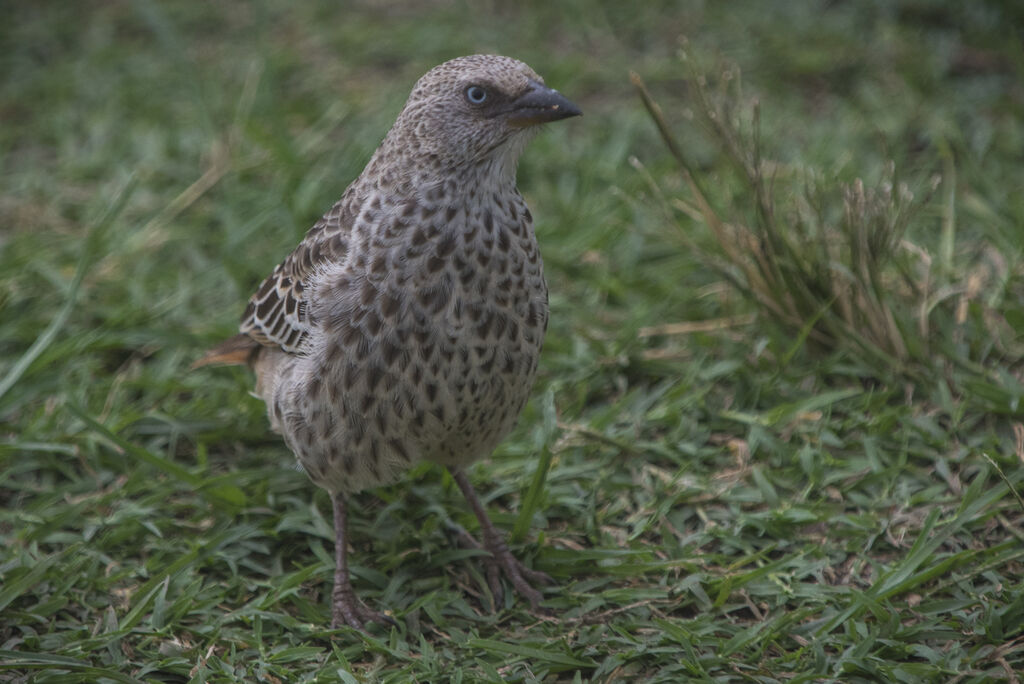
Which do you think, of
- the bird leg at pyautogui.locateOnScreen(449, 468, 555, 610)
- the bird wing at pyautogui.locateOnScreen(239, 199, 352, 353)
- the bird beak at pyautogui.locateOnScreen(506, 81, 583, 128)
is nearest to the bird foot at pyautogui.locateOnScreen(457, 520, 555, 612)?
the bird leg at pyautogui.locateOnScreen(449, 468, 555, 610)

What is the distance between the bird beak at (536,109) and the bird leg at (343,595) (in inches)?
54.8

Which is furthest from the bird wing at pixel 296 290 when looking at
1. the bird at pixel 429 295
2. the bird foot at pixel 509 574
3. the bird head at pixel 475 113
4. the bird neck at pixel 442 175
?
the bird foot at pixel 509 574

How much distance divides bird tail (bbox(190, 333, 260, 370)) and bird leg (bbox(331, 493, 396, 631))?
2.30 ft

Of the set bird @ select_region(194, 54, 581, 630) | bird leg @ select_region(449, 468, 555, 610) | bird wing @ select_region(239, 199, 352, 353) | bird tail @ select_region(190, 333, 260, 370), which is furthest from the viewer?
bird tail @ select_region(190, 333, 260, 370)

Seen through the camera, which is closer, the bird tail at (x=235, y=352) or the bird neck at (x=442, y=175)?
the bird neck at (x=442, y=175)

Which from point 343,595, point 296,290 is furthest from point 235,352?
point 343,595

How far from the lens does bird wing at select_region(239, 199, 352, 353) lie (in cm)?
358

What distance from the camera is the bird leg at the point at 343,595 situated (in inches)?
142

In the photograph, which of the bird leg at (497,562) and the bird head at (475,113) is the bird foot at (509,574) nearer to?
the bird leg at (497,562)

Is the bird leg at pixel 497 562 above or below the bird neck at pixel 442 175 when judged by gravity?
below

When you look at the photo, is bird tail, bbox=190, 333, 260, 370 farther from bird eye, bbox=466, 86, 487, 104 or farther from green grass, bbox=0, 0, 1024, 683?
bird eye, bbox=466, 86, 487, 104

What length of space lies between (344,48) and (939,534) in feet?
15.1

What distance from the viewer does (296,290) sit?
372 centimetres

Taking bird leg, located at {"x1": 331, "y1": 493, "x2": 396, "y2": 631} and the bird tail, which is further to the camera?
the bird tail
